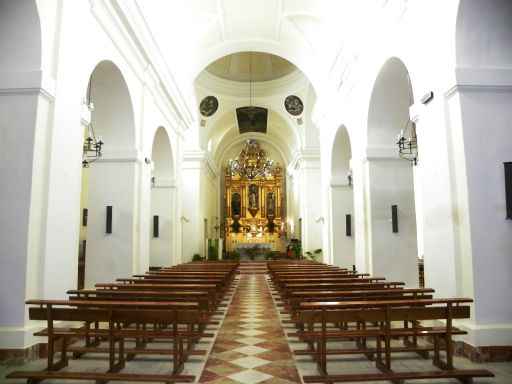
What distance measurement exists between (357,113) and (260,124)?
14.3m

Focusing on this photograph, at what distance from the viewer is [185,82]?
471 inches

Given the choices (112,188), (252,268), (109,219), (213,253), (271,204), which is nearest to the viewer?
(109,219)

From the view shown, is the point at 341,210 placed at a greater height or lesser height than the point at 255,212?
lesser

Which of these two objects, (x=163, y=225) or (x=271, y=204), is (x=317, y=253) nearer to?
(x=163, y=225)

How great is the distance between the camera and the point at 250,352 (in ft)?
14.7

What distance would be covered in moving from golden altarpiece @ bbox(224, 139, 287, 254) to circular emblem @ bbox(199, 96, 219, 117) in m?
5.95

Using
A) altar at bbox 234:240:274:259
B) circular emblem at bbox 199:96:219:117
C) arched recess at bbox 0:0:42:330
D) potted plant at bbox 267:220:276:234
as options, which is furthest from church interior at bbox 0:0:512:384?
potted plant at bbox 267:220:276:234

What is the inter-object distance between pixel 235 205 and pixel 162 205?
1502cm

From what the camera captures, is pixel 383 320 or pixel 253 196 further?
pixel 253 196

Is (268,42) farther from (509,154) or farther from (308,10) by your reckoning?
(509,154)

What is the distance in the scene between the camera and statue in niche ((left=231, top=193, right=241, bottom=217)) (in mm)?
26138

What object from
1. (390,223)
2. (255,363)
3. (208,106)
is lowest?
(255,363)

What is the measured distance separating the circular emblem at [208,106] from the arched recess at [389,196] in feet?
36.8

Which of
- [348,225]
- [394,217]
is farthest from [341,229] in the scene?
[394,217]
